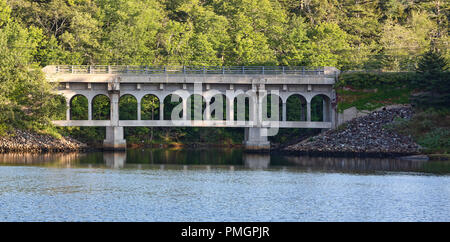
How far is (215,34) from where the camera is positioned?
3981 inches

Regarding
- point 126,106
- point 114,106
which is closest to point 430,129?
point 114,106

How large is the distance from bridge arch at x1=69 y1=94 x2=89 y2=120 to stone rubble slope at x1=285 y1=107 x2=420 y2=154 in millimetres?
26653

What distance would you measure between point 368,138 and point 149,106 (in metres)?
28.7

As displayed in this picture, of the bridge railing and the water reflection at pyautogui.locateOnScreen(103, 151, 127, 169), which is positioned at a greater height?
the bridge railing

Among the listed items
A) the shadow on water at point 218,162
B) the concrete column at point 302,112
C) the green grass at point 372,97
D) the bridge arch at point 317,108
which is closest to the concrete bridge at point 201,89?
the green grass at point 372,97

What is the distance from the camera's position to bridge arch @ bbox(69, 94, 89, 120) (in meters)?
92.2

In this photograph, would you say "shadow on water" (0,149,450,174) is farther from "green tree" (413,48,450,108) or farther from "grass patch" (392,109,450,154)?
"green tree" (413,48,450,108)

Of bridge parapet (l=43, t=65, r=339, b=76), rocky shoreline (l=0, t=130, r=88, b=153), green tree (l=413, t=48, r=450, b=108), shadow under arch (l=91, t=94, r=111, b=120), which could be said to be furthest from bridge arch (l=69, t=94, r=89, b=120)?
green tree (l=413, t=48, r=450, b=108)

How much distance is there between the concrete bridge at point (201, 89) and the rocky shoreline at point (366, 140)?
3.52 meters

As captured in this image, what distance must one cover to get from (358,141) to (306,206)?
121 ft

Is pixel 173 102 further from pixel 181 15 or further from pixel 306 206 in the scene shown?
pixel 306 206

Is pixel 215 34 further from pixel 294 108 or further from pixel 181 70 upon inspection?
pixel 181 70

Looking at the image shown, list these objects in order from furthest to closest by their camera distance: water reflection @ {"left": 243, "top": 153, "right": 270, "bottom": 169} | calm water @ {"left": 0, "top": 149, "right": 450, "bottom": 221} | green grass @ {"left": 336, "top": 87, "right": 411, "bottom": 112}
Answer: green grass @ {"left": 336, "top": 87, "right": 411, "bottom": 112}
water reflection @ {"left": 243, "top": 153, "right": 270, "bottom": 169}
calm water @ {"left": 0, "top": 149, "right": 450, "bottom": 221}

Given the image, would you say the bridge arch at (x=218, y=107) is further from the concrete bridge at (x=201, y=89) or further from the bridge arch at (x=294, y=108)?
the bridge arch at (x=294, y=108)
